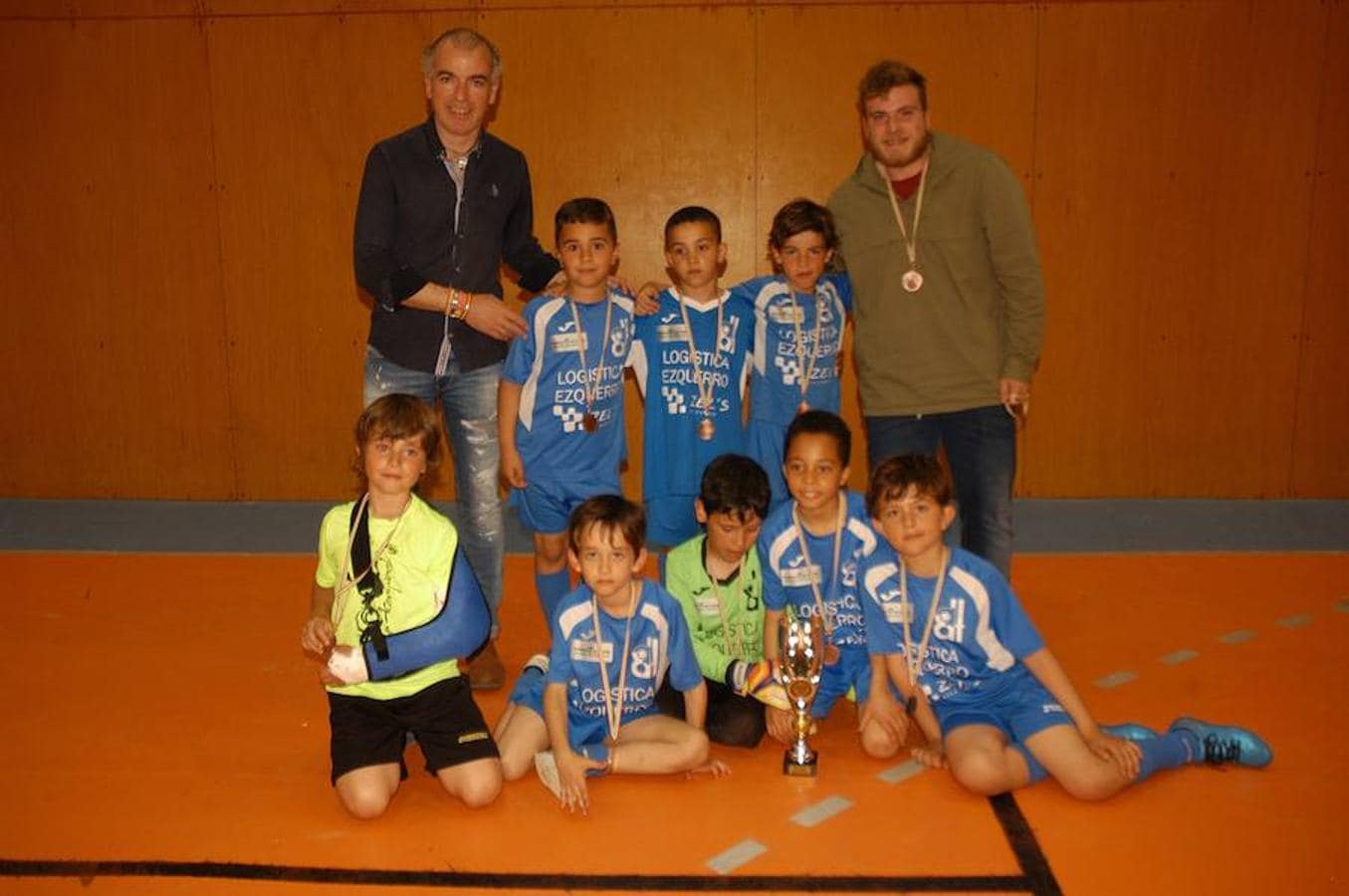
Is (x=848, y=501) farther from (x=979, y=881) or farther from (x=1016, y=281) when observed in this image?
(x=979, y=881)

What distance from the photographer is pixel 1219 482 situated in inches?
285

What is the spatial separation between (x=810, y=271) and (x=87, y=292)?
203 inches

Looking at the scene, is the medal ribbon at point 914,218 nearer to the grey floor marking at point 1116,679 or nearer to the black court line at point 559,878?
the grey floor marking at point 1116,679

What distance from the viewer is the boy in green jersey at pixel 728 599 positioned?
12.6ft

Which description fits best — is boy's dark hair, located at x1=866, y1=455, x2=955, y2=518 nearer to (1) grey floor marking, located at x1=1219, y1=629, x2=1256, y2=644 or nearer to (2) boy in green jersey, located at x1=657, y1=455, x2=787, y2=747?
(2) boy in green jersey, located at x1=657, y1=455, x2=787, y2=747

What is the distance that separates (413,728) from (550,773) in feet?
1.48

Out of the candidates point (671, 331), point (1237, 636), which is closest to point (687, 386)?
point (671, 331)

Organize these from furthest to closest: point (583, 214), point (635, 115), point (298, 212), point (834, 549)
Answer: point (298, 212) < point (635, 115) < point (583, 214) < point (834, 549)

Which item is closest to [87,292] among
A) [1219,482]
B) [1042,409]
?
[1042,409]

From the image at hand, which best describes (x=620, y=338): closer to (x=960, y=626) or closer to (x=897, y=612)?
(x=897, y=612)

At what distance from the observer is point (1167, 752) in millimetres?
3486

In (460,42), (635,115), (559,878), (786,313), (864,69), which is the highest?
(864,69)

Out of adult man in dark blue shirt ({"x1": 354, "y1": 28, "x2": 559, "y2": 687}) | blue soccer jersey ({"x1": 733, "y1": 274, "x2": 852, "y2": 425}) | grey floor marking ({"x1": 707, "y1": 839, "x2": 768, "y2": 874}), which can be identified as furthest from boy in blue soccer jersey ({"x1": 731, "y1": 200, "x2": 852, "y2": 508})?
grey floor marking ({"x1": 707, "y1": 839, "x2": 768, "y2": 874})

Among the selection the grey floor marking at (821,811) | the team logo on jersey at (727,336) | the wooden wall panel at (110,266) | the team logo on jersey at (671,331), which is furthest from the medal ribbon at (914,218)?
the wooden wall panel at (110,266)
